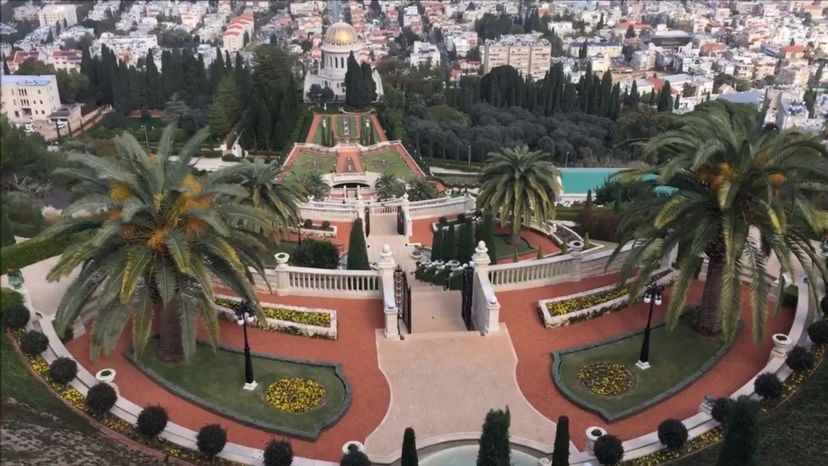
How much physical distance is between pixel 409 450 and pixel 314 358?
243 inches

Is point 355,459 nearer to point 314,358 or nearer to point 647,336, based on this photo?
point 314,358

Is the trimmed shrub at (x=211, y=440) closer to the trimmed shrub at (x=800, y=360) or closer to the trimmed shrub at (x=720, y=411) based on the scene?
the trimmed shrub at (x=720, y=411)

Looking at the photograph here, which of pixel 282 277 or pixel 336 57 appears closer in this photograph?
pixel 282 277

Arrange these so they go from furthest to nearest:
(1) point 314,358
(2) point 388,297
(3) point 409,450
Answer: (2) point 388,297 < (1) point 314,358 < (3) point 409,450

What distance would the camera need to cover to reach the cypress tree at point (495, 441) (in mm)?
14562

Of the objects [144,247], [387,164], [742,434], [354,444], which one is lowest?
[387,164]

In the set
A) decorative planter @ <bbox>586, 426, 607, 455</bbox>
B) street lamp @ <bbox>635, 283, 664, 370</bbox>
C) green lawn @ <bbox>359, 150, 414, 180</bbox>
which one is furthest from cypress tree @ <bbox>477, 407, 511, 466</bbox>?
green lawn @ <bbox>359, 150, 414, 180</bbox>

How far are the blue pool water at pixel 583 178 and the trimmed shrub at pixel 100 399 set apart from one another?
172 ft

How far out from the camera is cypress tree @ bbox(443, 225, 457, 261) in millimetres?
27453

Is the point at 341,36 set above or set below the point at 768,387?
above

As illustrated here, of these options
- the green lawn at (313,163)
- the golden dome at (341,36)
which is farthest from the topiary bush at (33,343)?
the golden dome at (341,36)

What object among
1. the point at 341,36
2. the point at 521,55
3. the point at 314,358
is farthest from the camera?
the point at 521,55

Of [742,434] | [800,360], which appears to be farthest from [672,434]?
[800,360]

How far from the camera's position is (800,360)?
729 inches
